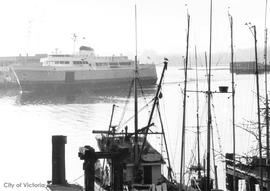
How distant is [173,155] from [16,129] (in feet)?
80.0

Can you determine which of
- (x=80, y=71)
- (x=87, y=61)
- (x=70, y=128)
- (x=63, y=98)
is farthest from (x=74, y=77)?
(x=70, y=128)

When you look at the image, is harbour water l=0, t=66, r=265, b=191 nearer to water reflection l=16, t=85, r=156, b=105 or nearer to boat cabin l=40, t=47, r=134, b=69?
water reflection l=16, t=85, r=156, b=105

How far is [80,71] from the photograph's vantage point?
→ 121m

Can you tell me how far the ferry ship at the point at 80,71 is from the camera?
11400cm

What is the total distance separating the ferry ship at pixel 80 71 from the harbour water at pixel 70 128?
17.8 m

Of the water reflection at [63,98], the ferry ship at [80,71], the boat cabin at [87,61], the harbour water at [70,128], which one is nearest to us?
the harbour water at [70,128]

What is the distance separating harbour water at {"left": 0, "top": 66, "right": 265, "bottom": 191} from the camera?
3287 cm

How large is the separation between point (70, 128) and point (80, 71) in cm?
6918

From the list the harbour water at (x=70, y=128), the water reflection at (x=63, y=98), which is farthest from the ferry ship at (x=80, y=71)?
the harbour water at (x=70, y=128)

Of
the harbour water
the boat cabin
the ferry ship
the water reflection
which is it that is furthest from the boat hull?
the harbour water

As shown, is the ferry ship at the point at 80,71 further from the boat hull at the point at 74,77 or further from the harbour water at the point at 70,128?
the harbour water at the point at 70,128

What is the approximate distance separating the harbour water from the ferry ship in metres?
17.8

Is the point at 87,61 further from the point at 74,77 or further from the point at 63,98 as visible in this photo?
the point at 63,98

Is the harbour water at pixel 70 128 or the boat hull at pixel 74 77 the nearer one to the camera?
the harbour water at pixel 70 128
